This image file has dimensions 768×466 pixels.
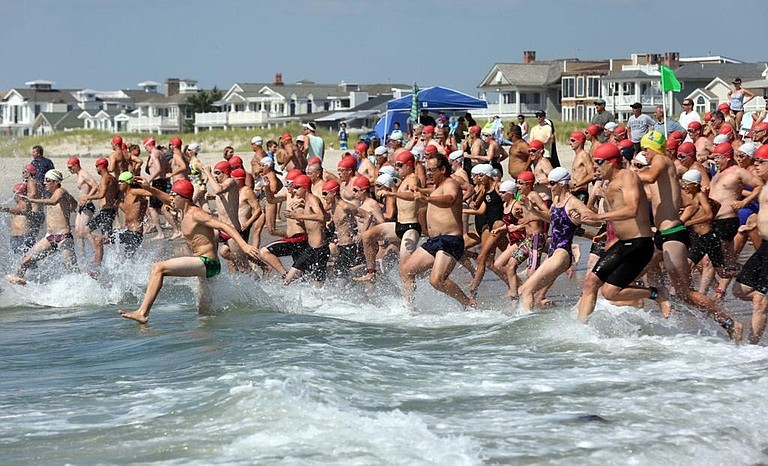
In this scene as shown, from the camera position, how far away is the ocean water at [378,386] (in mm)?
6789

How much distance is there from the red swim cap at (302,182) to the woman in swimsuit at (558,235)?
11.0 feet

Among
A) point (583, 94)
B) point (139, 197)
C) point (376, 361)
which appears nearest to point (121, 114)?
point (583, 94)

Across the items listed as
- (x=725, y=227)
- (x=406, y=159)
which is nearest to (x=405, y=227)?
(x=406, y=159)

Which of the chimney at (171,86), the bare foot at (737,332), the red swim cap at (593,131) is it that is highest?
the chimney at (171,86)

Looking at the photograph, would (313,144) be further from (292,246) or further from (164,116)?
(164,116)

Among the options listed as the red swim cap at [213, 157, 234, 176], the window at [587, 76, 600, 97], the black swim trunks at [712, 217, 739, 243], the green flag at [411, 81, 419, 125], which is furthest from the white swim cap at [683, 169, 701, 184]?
the window at [587, 76, 600, 97]

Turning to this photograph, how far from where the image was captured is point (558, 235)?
33.6 ft

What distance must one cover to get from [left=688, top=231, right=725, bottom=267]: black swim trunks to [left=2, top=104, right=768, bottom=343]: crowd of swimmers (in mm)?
13

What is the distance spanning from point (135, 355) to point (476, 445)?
4413 mm

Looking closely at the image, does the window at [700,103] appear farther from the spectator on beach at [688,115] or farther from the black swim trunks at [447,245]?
the black swim trunks at [447,245]

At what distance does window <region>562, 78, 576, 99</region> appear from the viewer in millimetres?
77625

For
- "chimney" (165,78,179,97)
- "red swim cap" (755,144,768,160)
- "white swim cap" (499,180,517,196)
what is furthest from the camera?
"chimney" (165,78,179,97)

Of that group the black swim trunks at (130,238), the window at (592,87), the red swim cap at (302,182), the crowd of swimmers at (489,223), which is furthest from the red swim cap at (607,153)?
the window at (592,87)

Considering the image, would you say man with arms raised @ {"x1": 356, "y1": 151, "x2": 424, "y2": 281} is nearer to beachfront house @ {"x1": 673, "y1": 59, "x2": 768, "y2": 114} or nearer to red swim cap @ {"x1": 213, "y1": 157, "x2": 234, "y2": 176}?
red swim cap @ {"x1": 213, "y1": 157, "x2": 234, "y2": 176}
